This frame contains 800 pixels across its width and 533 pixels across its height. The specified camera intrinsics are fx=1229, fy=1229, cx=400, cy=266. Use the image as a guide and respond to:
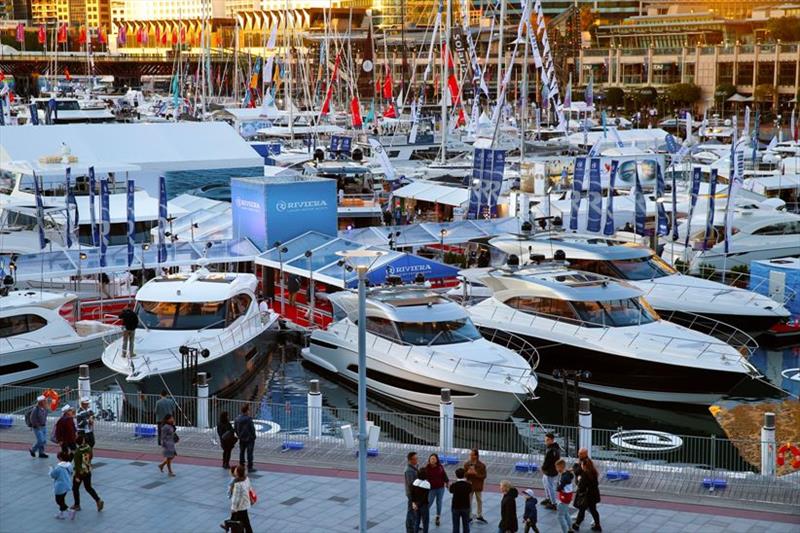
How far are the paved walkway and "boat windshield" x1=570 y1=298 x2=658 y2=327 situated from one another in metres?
11.5

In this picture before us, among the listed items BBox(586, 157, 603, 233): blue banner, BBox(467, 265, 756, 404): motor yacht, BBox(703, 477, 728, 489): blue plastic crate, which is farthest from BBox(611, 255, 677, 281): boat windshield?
BBox(703, 477, 728, 489): blue plastic crate

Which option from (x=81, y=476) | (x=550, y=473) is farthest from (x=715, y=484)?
(x=81, y=476)

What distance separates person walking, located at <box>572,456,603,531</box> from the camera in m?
19.3

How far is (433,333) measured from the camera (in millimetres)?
31406

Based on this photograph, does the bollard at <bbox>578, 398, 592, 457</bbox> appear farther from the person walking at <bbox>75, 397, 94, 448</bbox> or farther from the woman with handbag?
the person walking at <bbox>75, 397, 94, 448</bbox>

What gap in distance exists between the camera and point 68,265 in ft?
125

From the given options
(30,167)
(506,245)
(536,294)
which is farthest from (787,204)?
(30,167)

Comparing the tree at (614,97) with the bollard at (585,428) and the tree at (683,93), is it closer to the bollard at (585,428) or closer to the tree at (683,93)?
the tree at (683,93)

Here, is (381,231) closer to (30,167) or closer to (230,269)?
(230,269)

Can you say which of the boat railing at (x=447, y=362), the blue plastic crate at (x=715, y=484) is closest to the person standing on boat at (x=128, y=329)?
the boat railing at (x=447, y=362)

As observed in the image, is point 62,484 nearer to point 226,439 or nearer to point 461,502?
point 226,439

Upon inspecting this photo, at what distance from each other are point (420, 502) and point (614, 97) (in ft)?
397

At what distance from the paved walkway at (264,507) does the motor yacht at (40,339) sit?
10386 millimetres

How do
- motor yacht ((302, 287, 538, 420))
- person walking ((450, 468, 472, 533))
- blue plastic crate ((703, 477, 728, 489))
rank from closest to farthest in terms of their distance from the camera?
person walking ((450, 468, 472, 533)), blue plastic crate ((703, 477, 728, 489)), motor yacht ((302, 287, 538, 420))
